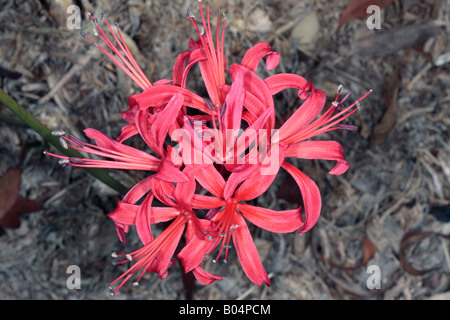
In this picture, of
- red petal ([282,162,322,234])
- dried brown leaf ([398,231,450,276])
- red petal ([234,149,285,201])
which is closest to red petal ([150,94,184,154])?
red petal ([234,149,285,201])

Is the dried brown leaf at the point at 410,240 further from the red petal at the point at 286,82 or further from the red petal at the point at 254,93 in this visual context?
the red petal at the point at 254,93

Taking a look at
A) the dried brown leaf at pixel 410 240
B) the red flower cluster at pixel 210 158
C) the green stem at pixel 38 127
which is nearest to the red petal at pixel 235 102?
the red flower cluster at pixel 210 158

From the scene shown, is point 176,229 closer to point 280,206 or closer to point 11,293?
point 280,206

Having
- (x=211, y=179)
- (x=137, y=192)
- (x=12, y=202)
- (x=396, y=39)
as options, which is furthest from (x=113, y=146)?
(x=396, y=39)

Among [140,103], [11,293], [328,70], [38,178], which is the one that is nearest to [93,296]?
[11,293]

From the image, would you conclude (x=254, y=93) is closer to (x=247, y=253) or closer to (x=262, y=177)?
(x=262, y=177)

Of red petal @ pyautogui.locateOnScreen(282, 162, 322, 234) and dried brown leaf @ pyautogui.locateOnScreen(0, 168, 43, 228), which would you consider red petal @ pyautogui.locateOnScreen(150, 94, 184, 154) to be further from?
dried brown leaf @ pyautogui.locateOnScreen(0, 168, 43, 228)

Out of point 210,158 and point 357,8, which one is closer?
point 210,158
